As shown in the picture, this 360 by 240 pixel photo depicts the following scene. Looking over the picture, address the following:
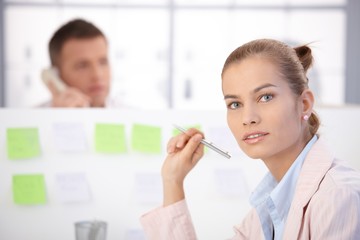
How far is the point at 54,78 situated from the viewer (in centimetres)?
303

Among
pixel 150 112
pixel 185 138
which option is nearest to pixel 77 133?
pixel 150 112

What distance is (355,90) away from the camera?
4742 millimetres

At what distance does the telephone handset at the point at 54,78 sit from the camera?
2983mm

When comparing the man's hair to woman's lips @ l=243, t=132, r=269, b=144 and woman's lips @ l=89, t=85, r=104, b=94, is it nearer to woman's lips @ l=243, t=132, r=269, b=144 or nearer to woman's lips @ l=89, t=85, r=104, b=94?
woman's lips @ l=89, t=85, r=104, b=94

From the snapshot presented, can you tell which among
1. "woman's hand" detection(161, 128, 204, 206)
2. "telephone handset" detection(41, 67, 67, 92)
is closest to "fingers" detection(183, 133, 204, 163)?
"woman's hand" detection(161, 128, 204, 206)

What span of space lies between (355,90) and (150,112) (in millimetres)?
3518

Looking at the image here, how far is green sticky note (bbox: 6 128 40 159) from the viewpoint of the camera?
5.30 feet

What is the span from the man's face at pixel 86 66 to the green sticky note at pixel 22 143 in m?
1.50

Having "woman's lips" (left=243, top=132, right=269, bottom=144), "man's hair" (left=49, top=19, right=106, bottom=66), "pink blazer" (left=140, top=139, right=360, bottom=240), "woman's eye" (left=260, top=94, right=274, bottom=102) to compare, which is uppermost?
"man's hair" (left=49, top=19, right=106, bottom=66)

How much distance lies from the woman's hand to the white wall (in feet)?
0.86

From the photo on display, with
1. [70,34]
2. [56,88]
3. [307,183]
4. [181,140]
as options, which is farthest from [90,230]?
[70,34]

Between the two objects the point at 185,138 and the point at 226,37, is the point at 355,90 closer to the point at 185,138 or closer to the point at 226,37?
the point at 226,37

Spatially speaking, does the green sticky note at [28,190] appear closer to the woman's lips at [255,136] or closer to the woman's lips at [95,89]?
the woman's lips at [255,136]

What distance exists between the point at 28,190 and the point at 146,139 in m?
0.40
